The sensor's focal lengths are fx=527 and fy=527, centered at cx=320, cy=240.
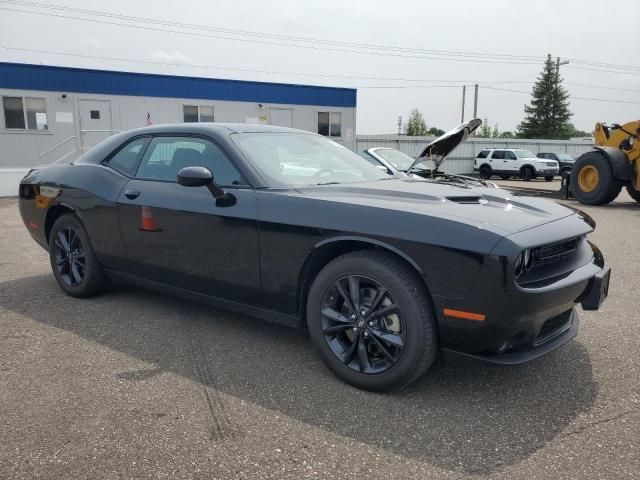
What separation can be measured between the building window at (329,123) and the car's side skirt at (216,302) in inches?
768

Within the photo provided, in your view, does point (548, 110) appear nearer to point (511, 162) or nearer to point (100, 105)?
point (511, 162)

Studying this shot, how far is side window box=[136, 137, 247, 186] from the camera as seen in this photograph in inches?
136

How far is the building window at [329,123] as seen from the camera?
2305 cm

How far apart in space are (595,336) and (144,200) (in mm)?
3342

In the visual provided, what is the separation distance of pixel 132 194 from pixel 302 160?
1320mm

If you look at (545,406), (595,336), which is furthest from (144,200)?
(595,336)

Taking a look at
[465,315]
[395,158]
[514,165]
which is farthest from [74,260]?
[514,165]

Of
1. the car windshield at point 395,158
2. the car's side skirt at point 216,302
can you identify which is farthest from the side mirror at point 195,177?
the car windshield at point 395,158

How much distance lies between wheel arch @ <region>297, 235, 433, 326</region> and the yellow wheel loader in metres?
11.3

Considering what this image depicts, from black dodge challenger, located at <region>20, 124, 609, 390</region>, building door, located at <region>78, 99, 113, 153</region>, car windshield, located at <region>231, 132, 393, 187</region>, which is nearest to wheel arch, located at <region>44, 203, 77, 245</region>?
black dodge challenger, located at <region>20, 124, 609, 390</region>

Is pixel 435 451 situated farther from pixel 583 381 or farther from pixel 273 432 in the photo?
pixel 583 381

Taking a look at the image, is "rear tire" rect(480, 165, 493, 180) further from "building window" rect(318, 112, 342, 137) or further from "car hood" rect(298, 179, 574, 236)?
"car hood" rect(298, 179, 574, 236)

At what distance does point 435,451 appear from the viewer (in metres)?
2.30

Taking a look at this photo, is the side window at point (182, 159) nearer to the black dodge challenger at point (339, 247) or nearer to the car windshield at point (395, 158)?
the black dodge challenger at point (339, 247)
